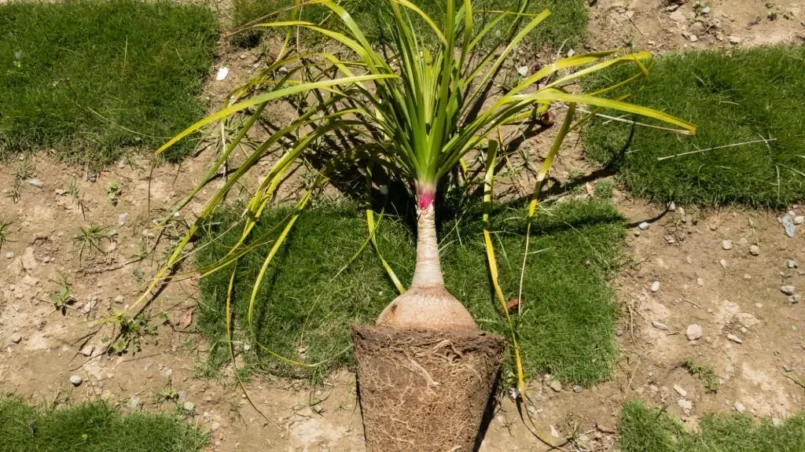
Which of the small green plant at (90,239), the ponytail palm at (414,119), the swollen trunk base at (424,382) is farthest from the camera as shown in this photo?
the small green plant at (90,239)

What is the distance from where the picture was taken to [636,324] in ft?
8.85

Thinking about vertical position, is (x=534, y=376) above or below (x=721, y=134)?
below

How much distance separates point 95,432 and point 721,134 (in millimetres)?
3162

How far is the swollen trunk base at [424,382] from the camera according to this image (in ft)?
6.93

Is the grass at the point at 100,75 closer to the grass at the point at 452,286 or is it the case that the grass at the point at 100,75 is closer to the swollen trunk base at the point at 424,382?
the grass at the point at 452,286

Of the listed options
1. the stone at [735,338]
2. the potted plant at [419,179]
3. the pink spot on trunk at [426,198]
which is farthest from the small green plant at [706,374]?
the pink spot on trunk at [426,198]

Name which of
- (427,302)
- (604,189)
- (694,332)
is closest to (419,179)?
(427,302)

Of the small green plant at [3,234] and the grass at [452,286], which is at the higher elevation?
the small green plant at [3,234]

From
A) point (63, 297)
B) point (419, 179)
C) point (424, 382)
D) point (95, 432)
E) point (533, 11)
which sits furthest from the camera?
point (533, 11)

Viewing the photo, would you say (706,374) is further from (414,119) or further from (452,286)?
(414,119)

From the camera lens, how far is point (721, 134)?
2.74m

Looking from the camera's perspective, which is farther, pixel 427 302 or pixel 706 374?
pixel 706 374

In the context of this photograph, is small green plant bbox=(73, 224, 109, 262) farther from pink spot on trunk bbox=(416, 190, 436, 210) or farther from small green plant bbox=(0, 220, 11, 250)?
pink spot on trunk bbox=(416, 190, 436, 210)

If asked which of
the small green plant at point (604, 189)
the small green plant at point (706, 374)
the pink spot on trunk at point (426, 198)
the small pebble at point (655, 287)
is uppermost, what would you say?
the pink spot on trunk at point (426, 198)
